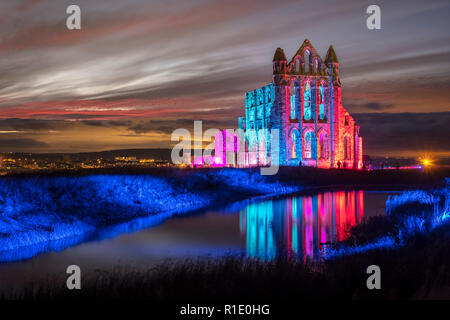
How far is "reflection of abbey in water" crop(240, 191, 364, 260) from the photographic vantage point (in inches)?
664

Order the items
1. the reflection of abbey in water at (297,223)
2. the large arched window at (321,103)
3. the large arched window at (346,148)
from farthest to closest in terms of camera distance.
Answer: the large arched window at (346,148)
the large arched window at (321,103)
the reflection of abbey in water at (297,223)

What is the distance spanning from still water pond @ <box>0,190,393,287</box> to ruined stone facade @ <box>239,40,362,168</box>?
3301cm

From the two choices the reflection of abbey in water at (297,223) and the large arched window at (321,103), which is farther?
the large arched window at (321,103)

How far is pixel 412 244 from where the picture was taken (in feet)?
39.2

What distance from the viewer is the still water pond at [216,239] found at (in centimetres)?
1398

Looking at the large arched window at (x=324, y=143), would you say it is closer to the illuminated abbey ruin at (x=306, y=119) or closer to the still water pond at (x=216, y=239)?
the illuminated abbey ruin at (x=306, y=119)

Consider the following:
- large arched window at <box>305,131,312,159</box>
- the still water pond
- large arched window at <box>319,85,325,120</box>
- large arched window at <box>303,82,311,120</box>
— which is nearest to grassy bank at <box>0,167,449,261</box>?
the still water pond

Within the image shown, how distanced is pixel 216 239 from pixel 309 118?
51252 mm

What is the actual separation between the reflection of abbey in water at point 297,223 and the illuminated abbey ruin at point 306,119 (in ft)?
86.8

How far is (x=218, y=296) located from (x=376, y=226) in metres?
10.6

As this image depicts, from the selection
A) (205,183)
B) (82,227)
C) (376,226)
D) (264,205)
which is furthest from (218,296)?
(205,183)

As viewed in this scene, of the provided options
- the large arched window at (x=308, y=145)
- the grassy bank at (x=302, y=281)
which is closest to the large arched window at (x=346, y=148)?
the large arched window at (x=308, y=145)

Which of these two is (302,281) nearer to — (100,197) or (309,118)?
(100,197)

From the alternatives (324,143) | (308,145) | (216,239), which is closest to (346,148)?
(324,143)
